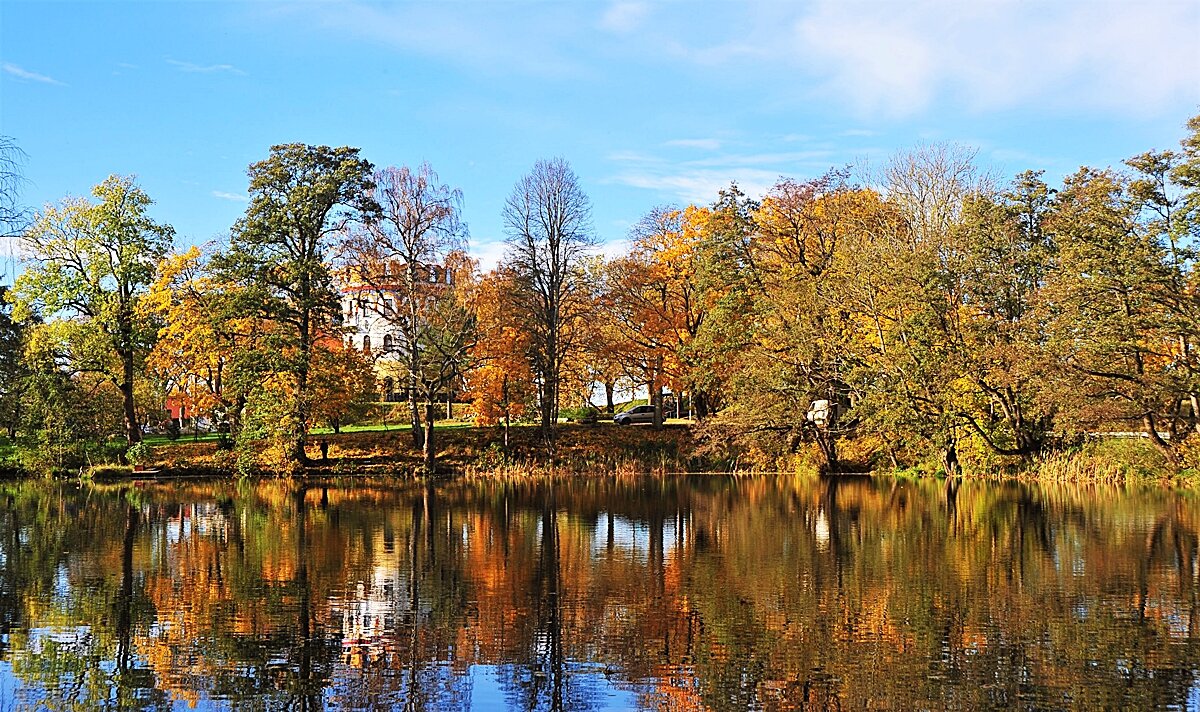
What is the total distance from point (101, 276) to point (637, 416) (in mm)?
30280

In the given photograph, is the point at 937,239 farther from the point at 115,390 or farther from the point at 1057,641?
the point at 115,390

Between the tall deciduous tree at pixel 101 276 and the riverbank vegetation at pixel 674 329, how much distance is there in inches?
3.9

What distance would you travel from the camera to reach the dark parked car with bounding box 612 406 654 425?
59641mm

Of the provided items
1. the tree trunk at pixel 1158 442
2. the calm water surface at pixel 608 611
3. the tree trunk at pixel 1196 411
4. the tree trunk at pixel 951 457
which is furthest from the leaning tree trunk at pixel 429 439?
the tree trunk at pixel 1196 411

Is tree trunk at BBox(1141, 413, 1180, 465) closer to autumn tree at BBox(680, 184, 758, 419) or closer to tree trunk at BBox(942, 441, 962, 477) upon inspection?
tree trunk at BBox(942, 441, 962, 477)

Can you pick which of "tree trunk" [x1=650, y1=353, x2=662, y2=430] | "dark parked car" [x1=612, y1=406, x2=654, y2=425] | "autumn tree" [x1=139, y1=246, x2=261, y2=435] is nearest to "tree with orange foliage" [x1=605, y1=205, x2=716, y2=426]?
"tree trunk" [x1=650, y1=353, x2=662, y2=430]

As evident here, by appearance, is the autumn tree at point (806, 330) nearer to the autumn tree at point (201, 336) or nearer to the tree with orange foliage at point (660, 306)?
the tree with orange foliage at point (660, 306)

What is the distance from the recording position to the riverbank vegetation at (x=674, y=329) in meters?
33.5

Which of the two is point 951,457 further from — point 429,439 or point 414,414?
point 414,414

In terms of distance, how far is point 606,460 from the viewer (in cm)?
4541

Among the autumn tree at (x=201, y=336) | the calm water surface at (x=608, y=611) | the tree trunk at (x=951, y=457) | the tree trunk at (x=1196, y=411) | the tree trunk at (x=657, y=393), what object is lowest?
the calm water surface at (x=608, y=611)

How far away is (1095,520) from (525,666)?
682 inches

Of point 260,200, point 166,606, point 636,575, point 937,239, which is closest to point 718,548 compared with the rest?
point 636,575

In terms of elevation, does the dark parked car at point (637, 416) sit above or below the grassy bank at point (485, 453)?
above
